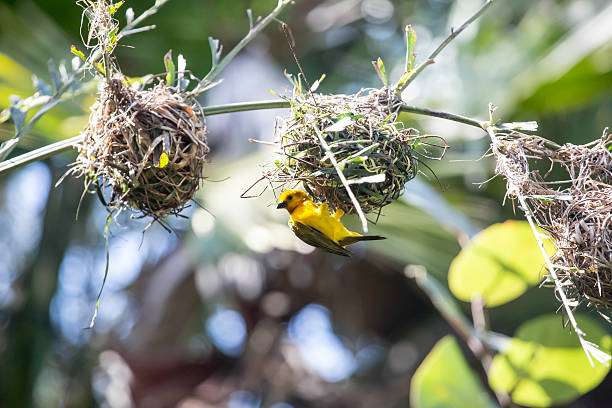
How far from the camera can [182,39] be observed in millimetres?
4945

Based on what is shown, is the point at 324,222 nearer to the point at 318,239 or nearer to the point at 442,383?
the point at 318,239

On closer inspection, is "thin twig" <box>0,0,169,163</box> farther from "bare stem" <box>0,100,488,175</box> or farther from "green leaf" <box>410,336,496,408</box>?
"green leaf" <box>410,336,496,408</box>

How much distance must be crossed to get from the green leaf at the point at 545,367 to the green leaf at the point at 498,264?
6.7 inches

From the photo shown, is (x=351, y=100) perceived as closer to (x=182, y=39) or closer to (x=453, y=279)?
(x=453, y=279)

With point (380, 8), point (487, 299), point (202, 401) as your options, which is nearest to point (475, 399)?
point (487, 299)

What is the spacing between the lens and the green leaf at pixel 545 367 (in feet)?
7.58

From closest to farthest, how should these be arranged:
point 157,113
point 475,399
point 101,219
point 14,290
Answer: point 157,113
point 475,399
point 14,290
point 101,219

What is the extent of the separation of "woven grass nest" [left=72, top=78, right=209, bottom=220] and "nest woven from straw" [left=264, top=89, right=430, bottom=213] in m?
0.27

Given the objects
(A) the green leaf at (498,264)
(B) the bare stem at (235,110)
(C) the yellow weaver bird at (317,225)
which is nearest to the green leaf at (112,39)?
(B) the bare stem at (235,110)

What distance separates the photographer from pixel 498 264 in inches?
90.9

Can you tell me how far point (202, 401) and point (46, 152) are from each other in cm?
402

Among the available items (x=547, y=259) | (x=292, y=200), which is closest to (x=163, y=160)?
(x=292, y=200)

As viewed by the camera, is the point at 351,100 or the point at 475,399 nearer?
the point at 351,100

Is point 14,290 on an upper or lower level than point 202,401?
upper
